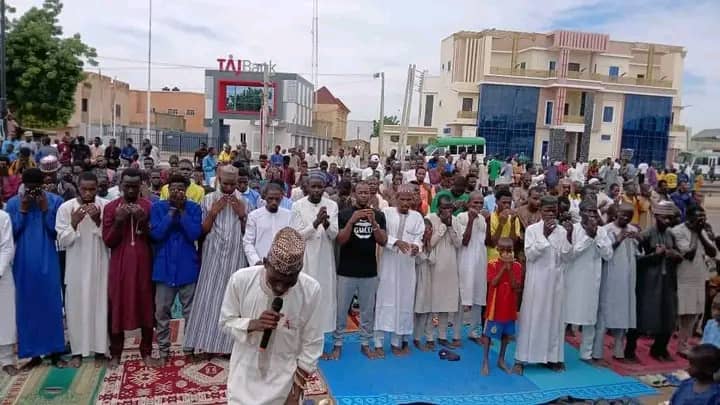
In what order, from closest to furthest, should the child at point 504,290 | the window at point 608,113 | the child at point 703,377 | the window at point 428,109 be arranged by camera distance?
the child at point 703,377, the child at point 504,290, the window at point 608,113, the window at point 428,109

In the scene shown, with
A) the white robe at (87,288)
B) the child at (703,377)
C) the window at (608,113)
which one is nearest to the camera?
the child at (703,377)

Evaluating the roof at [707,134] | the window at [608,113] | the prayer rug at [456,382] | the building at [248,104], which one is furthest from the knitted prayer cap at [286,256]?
the roof at [707,134]

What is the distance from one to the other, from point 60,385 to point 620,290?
5329 mm

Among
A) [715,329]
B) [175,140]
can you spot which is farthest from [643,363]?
[175,140]

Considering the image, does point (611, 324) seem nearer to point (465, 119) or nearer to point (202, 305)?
point (202, 305)

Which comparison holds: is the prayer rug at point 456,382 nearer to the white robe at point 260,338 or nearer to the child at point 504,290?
the child at point 504,290

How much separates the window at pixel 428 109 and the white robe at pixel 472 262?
1575 inches

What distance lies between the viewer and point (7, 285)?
4926 millimetres

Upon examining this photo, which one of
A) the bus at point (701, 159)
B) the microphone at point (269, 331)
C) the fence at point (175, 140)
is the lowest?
the microphone at point (269, 331)

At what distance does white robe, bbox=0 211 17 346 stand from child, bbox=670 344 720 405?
518cm

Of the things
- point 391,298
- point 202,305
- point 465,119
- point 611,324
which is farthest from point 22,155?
point 465,119

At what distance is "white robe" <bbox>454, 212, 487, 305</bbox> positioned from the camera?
6184 mm

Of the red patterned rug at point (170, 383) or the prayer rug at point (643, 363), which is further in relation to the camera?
the prayer rug at point (643, 363)

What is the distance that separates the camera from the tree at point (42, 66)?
67.3ft
